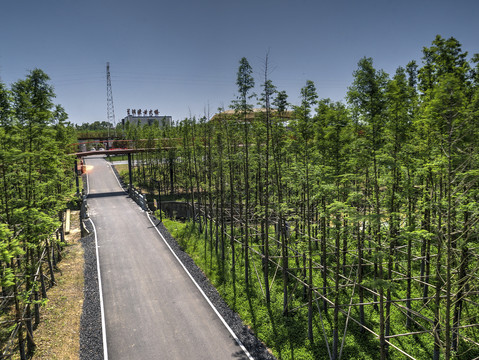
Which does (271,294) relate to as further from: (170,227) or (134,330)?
(170,227)

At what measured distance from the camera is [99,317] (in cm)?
1680

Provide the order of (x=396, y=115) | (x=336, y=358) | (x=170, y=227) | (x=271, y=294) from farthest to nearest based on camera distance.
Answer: (x=170, y=227) < (x=271, y=294) < (x=336, y=358) < (x=396, y=115)

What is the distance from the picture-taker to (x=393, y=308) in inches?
694

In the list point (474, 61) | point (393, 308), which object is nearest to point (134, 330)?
point (393, 308)

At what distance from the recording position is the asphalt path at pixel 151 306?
14.4 metres

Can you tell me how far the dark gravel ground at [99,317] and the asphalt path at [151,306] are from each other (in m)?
0.49

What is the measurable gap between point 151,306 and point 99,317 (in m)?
3.00

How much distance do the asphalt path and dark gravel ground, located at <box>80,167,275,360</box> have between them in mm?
487

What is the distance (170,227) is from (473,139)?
93.2 ft

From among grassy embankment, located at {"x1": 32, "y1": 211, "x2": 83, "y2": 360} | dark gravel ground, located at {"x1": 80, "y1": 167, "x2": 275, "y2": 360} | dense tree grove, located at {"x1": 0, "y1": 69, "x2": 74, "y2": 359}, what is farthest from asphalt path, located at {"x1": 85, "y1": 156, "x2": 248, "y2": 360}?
dense tree grove, located at {"x1": 0, "y1": 69, "x2": 74, "y2": 359}

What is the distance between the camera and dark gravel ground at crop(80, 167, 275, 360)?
47.0 feet

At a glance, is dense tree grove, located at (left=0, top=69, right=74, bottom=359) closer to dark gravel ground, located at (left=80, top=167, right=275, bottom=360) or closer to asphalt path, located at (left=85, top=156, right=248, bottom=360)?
dark gravel ground, located at (left=80, top=167, right=275, bottom=360)

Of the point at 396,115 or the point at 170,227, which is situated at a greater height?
the point at 396,115

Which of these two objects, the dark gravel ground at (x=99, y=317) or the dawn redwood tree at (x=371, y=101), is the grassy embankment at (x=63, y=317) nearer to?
the dark gravel ground at (x=99, y=317)
